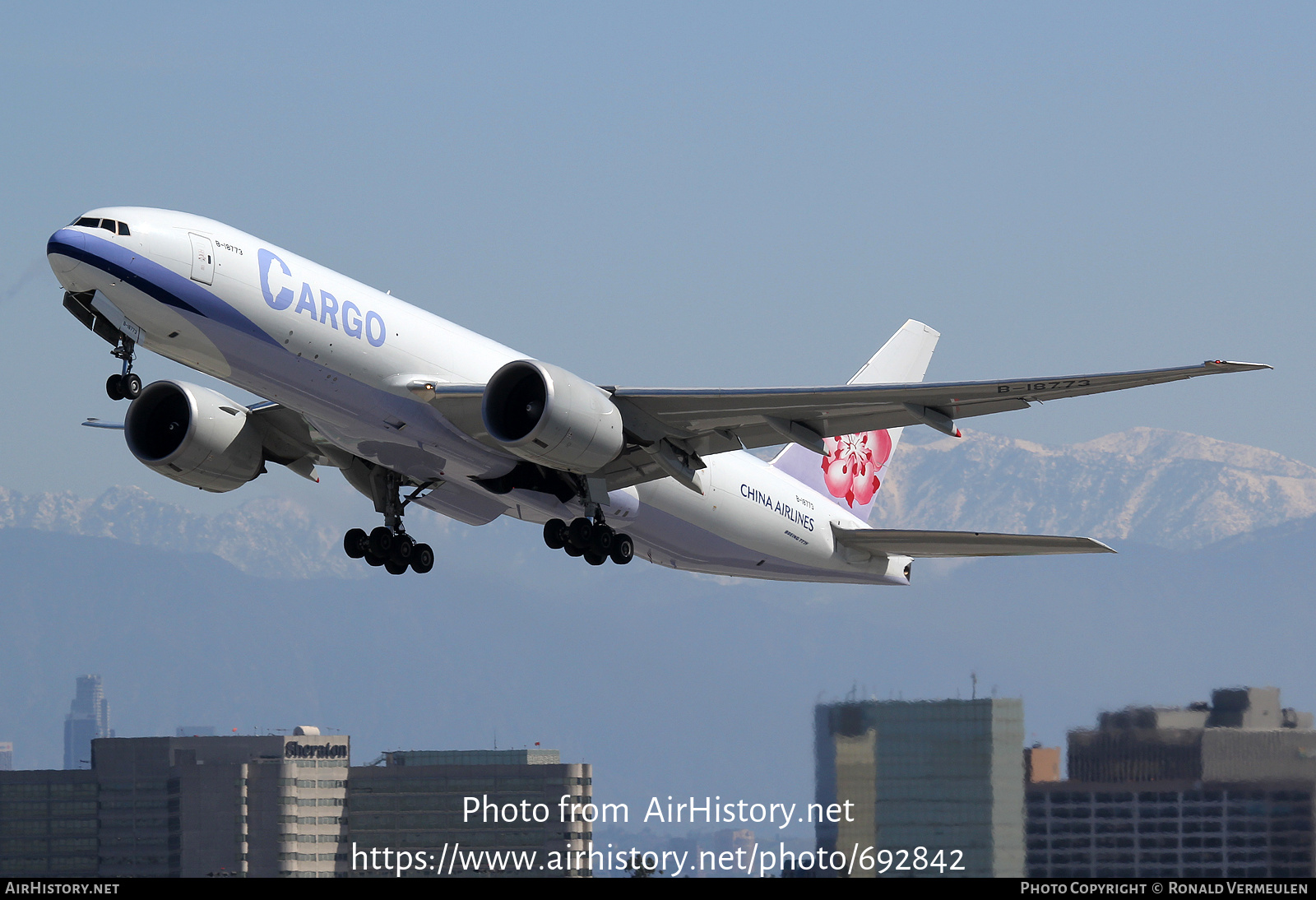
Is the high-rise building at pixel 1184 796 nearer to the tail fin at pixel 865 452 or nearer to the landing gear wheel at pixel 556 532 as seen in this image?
the tail fin at pixel 865 452

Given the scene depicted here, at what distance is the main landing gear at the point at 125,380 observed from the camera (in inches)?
1090

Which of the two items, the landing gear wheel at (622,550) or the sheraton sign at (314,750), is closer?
the landing gear wheel at (622,550)

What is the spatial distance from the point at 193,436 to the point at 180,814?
82749 mm

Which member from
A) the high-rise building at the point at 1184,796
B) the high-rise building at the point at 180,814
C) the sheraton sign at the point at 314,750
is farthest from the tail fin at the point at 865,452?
the sheraton sign at the point at 314,750

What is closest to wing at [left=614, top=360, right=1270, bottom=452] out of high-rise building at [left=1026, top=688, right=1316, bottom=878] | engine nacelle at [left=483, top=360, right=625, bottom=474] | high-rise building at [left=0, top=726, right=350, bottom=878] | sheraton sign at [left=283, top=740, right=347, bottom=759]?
engine nacelle at [left=483, top=360, right=625, bottom=474]

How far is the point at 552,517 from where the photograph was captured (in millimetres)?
33781

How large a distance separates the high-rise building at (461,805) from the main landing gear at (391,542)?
5318 cm

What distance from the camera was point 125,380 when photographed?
91.0 feet

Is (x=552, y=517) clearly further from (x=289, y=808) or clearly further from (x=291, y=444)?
(x=289, y=808)

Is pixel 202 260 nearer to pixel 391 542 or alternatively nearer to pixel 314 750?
pixel 391 542

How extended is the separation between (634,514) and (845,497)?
823 cm

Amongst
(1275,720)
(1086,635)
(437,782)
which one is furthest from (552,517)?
(1086,635)

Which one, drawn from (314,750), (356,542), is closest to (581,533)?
(356,542)

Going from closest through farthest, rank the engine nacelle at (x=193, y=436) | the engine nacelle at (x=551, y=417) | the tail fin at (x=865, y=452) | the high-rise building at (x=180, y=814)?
the engine nacelle at (x=551, y=417)
the engine nacelle at (x=193, y=436)
the tail fin at (x=865, y=452)
the high-rise building at (x=180, y=814)
